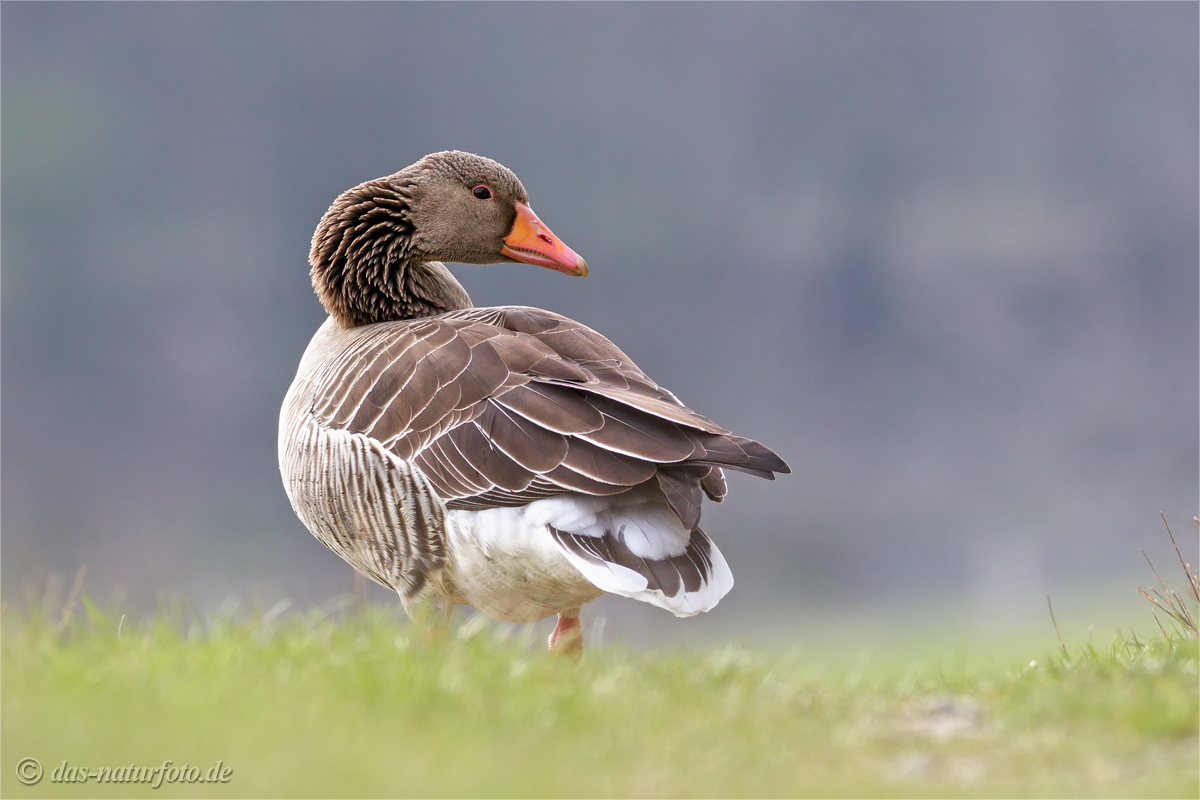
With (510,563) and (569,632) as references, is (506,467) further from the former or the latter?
(569,632)

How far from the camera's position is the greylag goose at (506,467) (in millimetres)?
6172

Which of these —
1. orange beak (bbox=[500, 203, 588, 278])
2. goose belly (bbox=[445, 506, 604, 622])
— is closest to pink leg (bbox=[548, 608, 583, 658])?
goose belly (bbox=[445, 506, 604, 622])

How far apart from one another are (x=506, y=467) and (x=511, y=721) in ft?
7.14

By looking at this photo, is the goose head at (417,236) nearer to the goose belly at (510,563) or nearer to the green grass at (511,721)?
the goose belly at (510,563)

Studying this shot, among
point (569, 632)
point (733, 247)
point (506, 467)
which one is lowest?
point (733, 247)

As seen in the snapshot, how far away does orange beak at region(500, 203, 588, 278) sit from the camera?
8859mm

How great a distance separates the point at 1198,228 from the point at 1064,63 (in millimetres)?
37506
